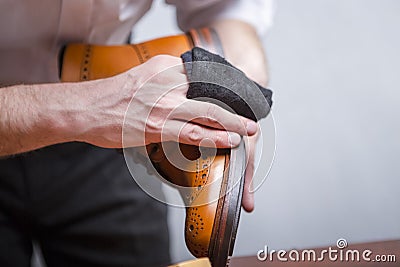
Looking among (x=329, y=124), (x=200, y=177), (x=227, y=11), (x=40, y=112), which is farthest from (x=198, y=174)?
(x=329, y=124)

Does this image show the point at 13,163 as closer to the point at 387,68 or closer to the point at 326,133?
the point at 326,133

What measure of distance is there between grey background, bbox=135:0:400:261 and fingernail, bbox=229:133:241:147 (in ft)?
1.92

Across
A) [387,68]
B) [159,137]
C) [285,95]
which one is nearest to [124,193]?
[159,137]

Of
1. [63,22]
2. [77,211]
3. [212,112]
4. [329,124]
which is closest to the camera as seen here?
[212,112]

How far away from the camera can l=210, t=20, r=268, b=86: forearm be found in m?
0.64

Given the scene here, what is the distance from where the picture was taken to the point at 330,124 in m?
1.21

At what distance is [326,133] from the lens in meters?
1.21

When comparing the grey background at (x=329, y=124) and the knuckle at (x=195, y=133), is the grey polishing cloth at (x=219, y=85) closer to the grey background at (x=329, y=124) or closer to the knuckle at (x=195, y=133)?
the knuckle at (x=195, y=133)

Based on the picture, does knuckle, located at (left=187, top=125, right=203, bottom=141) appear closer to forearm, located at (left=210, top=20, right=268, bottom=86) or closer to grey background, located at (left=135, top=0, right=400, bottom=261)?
forearm, located at (left=210, top=20, right=268, bottom=86)

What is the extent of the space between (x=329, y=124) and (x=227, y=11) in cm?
55

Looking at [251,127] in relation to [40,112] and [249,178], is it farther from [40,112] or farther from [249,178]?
[40,112]

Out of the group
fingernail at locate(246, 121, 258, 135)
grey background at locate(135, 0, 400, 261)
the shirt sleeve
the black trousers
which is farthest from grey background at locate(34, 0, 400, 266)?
fingernail at locate(246, 121, 258, 135)

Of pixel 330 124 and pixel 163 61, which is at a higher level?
pixel 163 61

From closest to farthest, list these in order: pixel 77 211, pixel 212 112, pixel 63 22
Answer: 1. pixel 212 112
2. pixel 63 22
3. pixel 77 211
